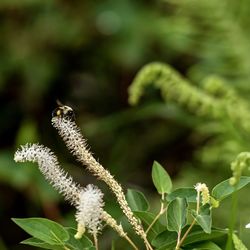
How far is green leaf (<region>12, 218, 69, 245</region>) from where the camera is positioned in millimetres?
1219

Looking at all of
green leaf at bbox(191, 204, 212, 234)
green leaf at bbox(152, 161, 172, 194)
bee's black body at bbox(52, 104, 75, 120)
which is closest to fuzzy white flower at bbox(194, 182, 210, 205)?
green leaf at bbox(191, 204, 212, 234)

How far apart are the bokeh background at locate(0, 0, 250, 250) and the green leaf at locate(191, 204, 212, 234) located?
257cm

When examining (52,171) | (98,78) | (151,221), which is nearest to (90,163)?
(52,171)

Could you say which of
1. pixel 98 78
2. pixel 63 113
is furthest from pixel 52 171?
pixel 98 78

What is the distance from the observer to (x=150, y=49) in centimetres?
436

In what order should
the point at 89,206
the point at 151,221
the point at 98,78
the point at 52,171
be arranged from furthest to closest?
the point at 98,78 → the point at 151,221 → the point at 52,171 → the point at 89,206

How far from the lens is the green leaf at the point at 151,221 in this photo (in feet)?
4.21

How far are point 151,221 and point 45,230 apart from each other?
19 cm

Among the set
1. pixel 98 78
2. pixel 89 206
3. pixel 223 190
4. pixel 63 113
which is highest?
pixel 98 78

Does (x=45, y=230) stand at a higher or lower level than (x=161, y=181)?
lower

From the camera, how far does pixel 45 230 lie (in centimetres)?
124

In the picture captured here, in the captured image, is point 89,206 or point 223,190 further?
point 223,190

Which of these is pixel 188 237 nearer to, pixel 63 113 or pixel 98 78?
pixel 63 113

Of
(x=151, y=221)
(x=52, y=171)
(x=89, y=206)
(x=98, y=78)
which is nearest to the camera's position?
(x=89, y=206)
